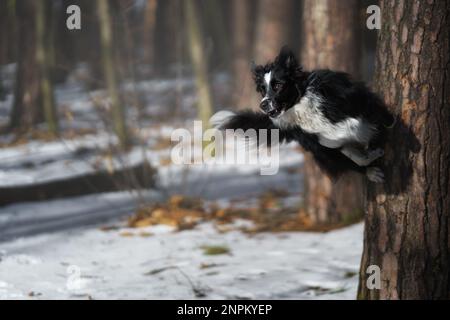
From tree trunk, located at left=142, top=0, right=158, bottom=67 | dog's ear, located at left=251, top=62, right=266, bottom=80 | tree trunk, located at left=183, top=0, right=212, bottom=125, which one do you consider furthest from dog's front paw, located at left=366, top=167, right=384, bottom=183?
tree trunk, located at left=142, top=0, right=158, bottom=67

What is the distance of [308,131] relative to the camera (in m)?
3.82

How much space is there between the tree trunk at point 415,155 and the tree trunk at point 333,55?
8.18ft

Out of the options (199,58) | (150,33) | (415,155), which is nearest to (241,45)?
(199,58)

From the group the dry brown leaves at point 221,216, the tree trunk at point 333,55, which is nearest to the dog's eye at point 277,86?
the tree trunk at point 333,55

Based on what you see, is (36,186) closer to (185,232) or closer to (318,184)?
(185,232)

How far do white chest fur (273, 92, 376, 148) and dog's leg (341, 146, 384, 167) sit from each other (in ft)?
0.24

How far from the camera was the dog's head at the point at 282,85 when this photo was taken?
379cm

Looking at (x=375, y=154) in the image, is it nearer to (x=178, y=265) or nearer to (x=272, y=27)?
(x=178, y=265)

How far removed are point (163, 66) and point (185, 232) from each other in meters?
17.2

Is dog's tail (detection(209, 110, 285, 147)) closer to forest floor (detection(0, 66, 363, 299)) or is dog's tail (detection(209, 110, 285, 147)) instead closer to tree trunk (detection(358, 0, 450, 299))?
tree trunk (detection(358, 0, 450, 299))

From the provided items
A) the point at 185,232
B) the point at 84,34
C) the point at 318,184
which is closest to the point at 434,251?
the point at 318,184

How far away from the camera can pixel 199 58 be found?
11156 millimetres
